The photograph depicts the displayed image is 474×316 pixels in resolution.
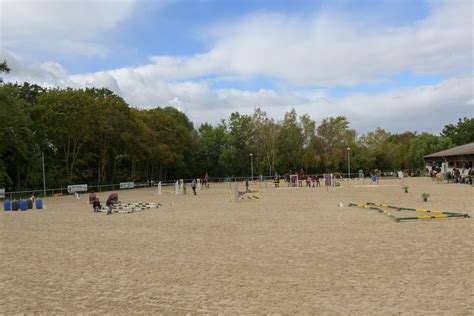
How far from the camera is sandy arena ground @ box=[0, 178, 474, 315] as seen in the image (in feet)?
20.5

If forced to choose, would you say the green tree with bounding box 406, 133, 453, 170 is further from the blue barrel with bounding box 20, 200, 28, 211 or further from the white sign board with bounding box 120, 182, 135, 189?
the blue barrel with bounding box 20, 200, 28, 211

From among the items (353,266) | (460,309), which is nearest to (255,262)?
(353,266)

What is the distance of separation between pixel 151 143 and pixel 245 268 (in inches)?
1952

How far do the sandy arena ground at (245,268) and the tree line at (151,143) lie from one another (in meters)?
28.6

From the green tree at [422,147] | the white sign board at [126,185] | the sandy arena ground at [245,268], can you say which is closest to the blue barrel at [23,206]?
the sandy arena ground at [245,268]

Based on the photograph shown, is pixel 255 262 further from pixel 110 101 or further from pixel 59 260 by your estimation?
pixel 110 101

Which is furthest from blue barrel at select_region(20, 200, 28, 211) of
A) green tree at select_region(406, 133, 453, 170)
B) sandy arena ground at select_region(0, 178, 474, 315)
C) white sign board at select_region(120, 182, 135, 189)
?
green tree at select_region(406, 133, 453, 170)

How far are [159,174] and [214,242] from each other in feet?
186

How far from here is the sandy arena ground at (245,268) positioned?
625 centimetres

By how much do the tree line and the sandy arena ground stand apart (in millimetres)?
28564

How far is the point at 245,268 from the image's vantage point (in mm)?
8477

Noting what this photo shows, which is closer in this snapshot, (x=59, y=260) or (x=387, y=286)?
(x=387, y=286)

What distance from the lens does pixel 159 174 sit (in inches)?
2640

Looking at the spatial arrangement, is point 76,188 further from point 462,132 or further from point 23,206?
point 462,132
